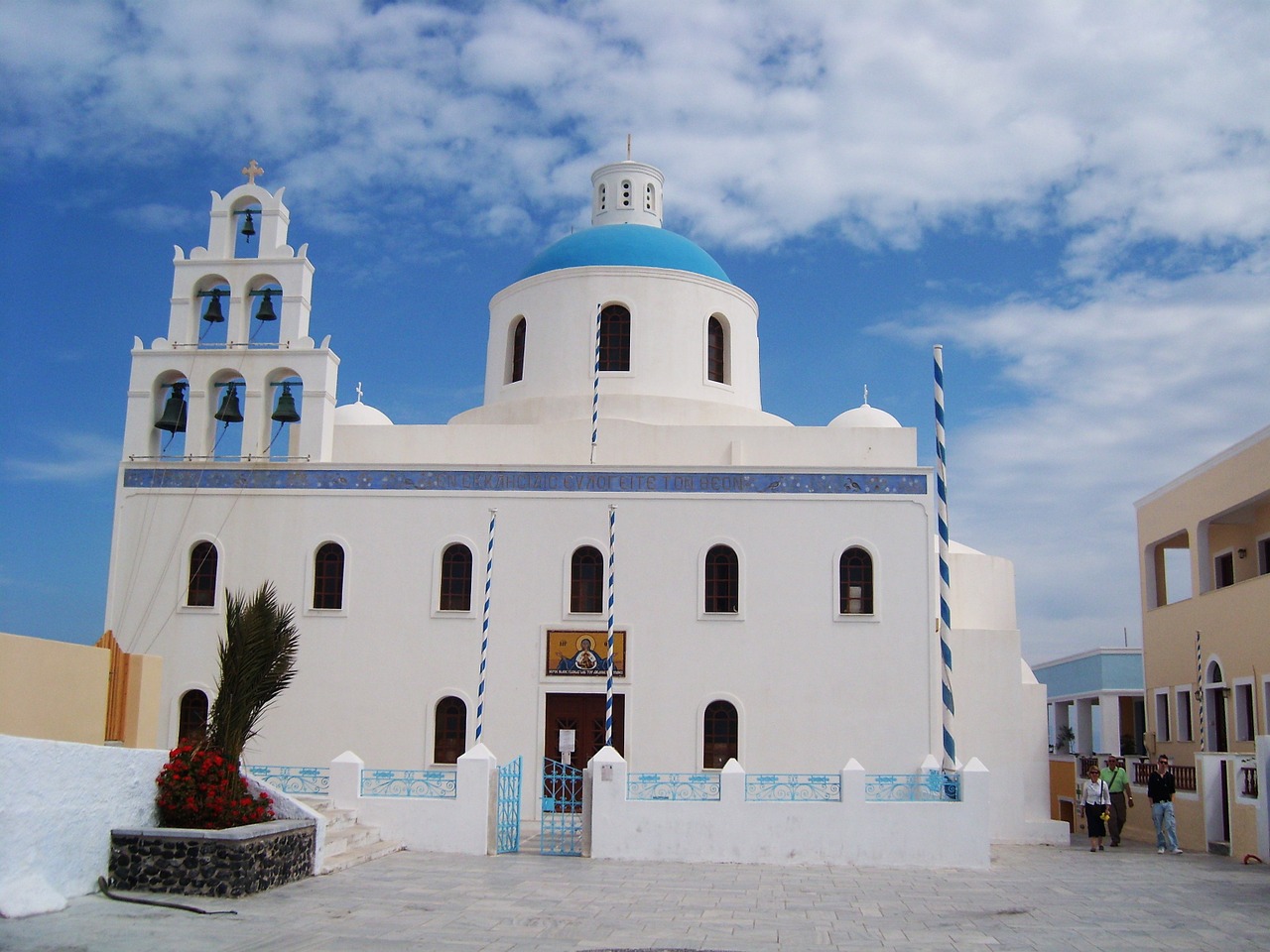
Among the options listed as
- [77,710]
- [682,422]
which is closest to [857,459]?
[682,422]

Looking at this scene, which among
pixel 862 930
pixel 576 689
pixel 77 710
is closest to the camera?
pixel 862 930

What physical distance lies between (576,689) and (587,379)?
5.49 metres

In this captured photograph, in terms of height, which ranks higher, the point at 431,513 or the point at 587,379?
the point at 587,379

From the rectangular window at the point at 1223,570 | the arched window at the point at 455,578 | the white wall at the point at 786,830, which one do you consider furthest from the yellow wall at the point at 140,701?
the rectangular window at the point at 1223,570

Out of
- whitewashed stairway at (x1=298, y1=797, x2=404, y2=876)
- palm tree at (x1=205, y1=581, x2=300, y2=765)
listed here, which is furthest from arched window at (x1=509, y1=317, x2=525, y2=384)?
palm tree at (x1=205, y1=581, x2=300, y2=765)

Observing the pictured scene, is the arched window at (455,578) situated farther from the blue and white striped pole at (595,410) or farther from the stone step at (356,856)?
the stone step at (356,856)

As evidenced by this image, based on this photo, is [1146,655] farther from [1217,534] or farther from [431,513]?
[431,513]

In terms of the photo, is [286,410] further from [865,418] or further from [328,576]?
[865,418]

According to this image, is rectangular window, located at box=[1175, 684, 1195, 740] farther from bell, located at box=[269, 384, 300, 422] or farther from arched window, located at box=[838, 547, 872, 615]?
bell, located at box=[269, 384, 300, 422]

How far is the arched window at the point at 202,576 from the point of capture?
1722 centimetres

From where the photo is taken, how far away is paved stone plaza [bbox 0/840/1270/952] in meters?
8.29

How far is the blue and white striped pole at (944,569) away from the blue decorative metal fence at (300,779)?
7.04m

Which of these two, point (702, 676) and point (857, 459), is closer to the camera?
point (702, 676)

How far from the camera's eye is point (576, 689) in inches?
652
